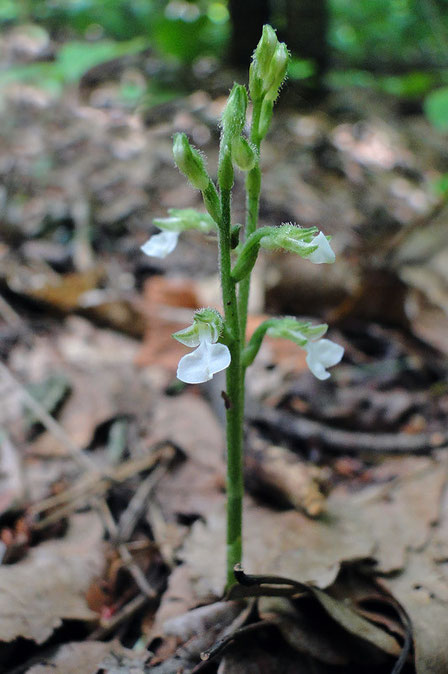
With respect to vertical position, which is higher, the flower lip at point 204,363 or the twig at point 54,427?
the flower lip at point 204,363

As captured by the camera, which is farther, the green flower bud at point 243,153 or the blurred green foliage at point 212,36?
the blurred green foliage at point 212,36

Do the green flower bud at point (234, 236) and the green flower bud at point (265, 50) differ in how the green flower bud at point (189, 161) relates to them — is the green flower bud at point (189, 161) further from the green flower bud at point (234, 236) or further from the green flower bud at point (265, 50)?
the green flower bud at point (265, 50)

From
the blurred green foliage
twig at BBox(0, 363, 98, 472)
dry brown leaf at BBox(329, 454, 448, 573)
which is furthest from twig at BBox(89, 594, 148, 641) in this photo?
the blurred green foliage

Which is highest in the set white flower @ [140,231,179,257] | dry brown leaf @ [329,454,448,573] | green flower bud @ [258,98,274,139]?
green flower bud @ [258,98,274,139]

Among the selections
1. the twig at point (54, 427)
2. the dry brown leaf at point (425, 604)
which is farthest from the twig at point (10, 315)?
the dry brown leaf at point (425, 604)

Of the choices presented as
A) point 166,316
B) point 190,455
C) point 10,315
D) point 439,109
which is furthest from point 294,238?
point 439,109

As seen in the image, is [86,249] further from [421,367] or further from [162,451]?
[421,367]

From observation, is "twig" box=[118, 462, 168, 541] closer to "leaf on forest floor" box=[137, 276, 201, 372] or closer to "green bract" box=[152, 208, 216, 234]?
"leaf on forest floor" box=[137, 276, 201, 372]

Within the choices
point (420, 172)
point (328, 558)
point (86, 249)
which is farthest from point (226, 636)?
point (420, 172)
